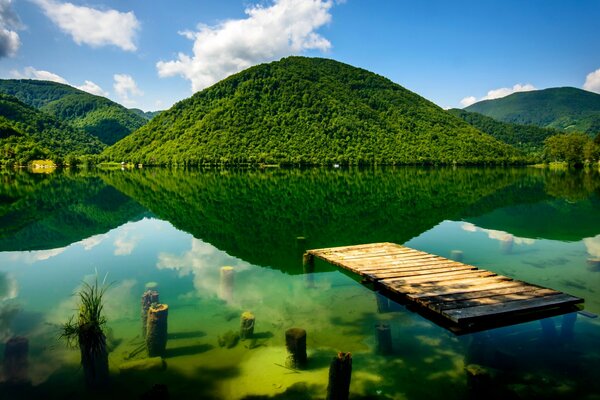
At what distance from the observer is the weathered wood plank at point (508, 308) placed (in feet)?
26.5

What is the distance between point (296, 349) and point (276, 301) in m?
3.51

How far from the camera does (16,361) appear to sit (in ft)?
24.6

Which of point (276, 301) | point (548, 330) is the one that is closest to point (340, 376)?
point (276, 301)

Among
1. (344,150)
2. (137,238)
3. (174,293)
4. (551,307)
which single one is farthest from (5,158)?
(551,307)

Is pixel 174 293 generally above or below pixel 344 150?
below

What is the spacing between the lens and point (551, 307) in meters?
8.94

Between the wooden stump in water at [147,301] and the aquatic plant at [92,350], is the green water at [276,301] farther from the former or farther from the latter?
the wooden stump in water at [147,301]

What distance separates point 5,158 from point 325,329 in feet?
497

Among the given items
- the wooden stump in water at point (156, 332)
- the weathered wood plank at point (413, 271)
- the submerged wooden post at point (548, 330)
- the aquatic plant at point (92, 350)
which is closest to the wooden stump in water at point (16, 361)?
the aquatic plant at point (92, 350)

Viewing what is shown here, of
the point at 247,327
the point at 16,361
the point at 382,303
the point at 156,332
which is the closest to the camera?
the point at 16,361

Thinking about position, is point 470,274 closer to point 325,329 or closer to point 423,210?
point 325,329

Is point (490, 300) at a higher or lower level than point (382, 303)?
higher

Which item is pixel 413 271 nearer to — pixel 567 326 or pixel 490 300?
pixel 490 300

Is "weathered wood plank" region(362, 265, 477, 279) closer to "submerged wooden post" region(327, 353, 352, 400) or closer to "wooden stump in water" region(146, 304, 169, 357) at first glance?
"submerged wooden post" region(327, 353, 352, 400)
